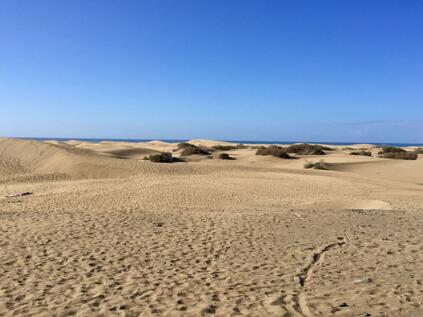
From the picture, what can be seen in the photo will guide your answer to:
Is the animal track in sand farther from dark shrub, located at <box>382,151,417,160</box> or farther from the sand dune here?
dark shrub, located at <box>382,151,417,160</box>

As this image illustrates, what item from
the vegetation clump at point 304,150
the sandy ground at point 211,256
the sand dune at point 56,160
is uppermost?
the vegetation clump at point 304,150

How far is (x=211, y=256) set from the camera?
8.38 m

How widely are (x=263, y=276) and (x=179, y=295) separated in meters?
1.53

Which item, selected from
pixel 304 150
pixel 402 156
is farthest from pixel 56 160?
pixel 402 156

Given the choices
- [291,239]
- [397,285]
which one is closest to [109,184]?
[291,239]

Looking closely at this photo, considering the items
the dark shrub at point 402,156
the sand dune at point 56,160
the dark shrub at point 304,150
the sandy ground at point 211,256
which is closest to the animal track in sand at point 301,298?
the sandy ground at point 211,256

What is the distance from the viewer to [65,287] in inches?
260

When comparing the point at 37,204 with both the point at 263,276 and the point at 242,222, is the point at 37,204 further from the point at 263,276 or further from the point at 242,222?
the point at 263,276

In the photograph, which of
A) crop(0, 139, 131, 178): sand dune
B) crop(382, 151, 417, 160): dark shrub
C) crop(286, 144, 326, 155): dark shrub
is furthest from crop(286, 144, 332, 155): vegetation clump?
crop(0, 139, 131, 178): sand dune

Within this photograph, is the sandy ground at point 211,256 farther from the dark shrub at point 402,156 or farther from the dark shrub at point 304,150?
the dark shrub at point 304,150

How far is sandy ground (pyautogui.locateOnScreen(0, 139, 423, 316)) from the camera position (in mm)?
5934

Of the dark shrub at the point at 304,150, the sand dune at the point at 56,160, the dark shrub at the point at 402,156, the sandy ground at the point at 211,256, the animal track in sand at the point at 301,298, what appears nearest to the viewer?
the animal track in sand at the point at 301,298

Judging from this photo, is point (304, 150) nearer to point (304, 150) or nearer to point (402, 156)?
point (304, 150)

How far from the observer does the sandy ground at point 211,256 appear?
5.93m
